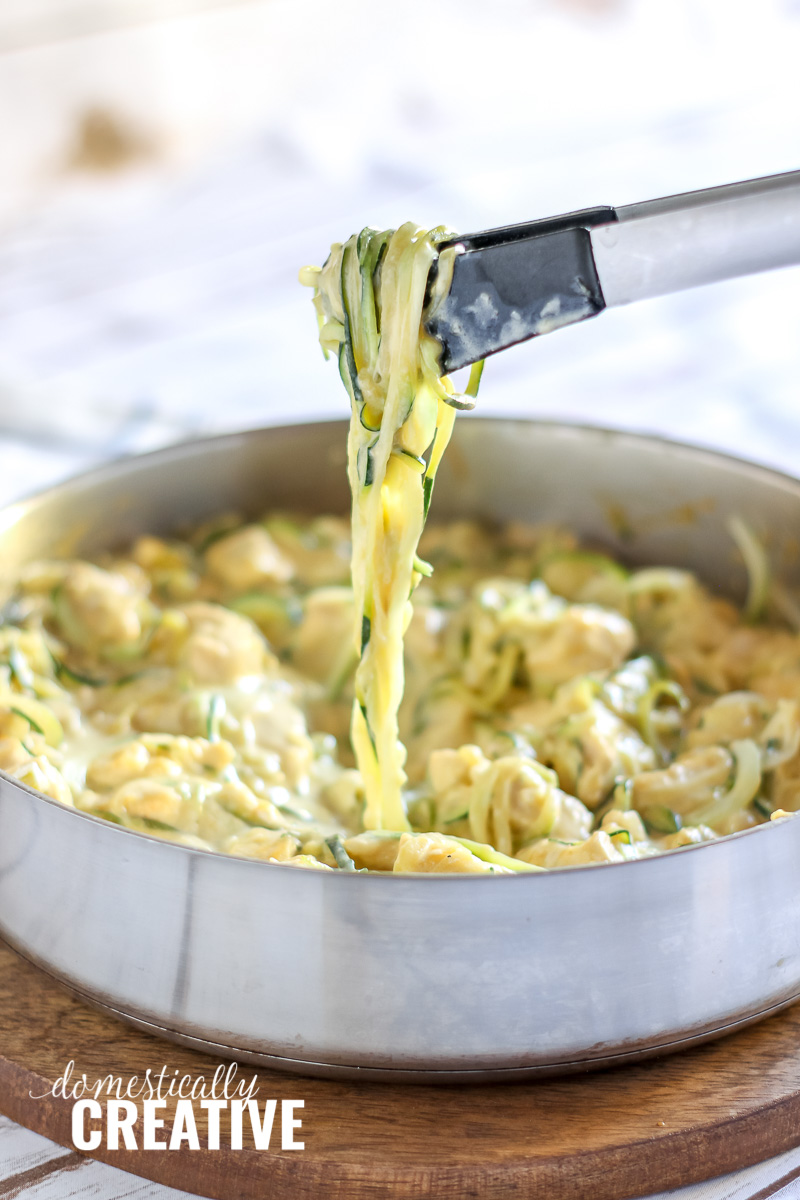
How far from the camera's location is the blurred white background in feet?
13.6

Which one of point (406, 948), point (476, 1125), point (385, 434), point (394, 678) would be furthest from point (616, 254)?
point (476, 1125)

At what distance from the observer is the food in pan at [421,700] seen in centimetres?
195

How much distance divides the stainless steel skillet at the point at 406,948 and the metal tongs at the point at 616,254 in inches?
27.9

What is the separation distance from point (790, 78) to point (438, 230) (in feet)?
13.2

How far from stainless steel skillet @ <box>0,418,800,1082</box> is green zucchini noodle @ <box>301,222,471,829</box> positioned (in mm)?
541

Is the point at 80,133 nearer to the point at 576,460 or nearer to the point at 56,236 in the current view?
the point at 56,236

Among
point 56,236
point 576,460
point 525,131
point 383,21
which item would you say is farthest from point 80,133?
point 576,460

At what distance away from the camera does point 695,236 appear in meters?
1.58

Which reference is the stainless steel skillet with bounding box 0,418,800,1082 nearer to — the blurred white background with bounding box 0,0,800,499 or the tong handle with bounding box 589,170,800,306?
the tong handle with bounding box 589,170,800,306

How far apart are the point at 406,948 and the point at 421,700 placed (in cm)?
111

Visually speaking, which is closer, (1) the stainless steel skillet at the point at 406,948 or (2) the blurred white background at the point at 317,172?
(1) the stainless steel skillet at the point at 406,948

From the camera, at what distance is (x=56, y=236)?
4.33 meters

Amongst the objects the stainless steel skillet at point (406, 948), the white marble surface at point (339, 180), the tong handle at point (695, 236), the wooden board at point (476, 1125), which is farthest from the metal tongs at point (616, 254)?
the white marble surface at point (339, 180)

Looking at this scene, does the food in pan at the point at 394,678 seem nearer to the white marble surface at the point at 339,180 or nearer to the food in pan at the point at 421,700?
the food in pan at the point at 421,700
